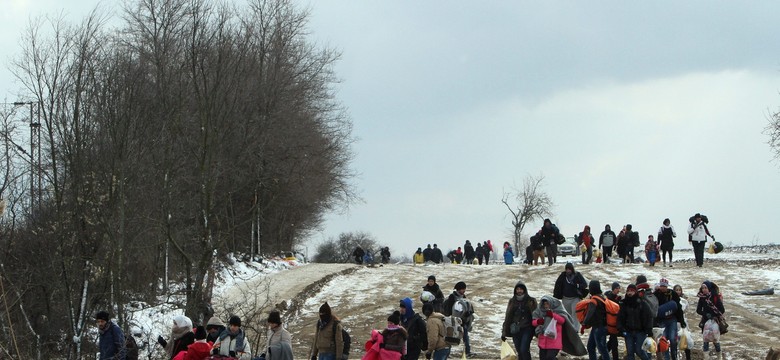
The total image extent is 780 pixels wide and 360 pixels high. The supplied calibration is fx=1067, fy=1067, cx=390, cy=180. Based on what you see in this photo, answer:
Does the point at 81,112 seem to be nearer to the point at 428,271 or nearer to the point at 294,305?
the point at 294,305

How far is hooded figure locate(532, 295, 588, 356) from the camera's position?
19.5 meters

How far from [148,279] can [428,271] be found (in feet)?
41.0

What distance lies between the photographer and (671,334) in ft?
69.6

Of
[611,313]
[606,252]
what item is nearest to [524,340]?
[611,313]

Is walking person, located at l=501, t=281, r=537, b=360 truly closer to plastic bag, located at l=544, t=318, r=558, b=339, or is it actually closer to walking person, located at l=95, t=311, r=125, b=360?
plastic bag, located at l=544, t=318, r=558, b=339

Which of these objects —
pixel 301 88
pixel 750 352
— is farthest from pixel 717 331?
pixel 301 88

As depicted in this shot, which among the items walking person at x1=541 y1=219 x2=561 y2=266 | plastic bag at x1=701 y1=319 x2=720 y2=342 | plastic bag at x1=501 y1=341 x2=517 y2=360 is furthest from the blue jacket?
walking person at x1=541 y1=219 x2=561 y2=266

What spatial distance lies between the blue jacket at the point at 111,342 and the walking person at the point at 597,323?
9260mm

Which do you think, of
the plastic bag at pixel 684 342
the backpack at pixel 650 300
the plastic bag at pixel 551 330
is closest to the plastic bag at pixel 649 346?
the backpack at pixel 650 300

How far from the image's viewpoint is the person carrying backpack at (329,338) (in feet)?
57.5

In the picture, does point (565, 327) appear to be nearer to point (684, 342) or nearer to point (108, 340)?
point (684, 342)

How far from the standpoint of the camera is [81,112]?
23.8 m

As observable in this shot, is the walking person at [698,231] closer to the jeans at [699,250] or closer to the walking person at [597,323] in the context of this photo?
the jeans at [699,250]

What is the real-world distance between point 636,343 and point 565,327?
1.61 metres
